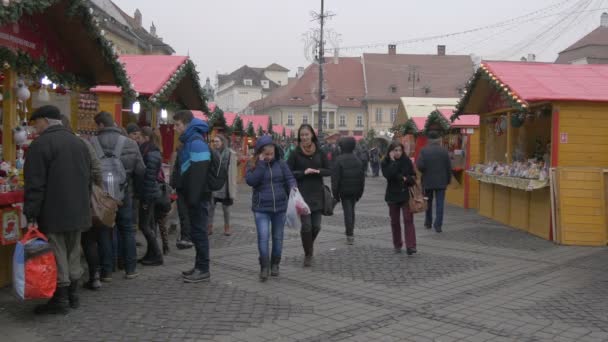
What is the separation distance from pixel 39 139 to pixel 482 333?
167 inches

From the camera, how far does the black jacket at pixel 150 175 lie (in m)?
7.79

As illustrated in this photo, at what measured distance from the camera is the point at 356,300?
21.3ft

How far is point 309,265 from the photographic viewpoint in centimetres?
820

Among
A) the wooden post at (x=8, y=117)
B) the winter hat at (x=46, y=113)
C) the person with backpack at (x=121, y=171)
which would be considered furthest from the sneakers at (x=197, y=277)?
the wooden post at (x=8, y=117)

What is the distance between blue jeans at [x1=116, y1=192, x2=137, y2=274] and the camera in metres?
7.36

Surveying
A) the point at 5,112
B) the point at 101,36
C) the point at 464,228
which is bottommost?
the point at 464,228

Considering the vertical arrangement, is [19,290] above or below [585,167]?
below

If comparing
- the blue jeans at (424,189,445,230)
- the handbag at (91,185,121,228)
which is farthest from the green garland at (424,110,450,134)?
→ the handbag at (91,185,121,228)

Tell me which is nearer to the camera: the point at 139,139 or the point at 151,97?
the point at 139,139

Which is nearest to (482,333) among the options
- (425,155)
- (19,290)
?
(19,290)

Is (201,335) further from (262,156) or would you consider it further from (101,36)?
(101,36)

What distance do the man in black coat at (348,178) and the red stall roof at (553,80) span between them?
10.4 feet

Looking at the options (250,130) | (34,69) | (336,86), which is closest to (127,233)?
(34,69)

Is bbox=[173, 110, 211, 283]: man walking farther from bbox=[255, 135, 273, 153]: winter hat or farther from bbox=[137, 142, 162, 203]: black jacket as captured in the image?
bbox=[137, 142, 162, 203]: black jacket
